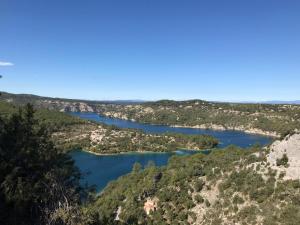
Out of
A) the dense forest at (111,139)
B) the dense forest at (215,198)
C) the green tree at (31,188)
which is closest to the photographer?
the green tree at (31,188)

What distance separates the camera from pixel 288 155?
43219 mm

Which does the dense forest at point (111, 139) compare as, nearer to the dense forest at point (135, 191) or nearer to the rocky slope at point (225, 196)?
the dense forest at point (135, 191)

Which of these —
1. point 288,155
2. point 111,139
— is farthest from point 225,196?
point 111,139

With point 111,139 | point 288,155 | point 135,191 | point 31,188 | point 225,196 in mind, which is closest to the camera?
point 31,188

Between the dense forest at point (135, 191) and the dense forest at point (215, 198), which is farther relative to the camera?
the dense forest at point (215, 198)

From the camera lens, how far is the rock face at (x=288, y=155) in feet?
129

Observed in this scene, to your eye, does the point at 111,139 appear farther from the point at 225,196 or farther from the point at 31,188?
the point at 31,188

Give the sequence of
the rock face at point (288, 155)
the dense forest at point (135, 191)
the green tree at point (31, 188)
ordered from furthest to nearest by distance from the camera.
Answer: the rock face at point (288, 155)
the dense forest at point (135, 191)
the green tree at point (31, 188)

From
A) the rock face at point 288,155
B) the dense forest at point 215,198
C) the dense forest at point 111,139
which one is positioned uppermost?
the rock face at point 288,155

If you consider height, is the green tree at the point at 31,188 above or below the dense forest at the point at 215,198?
above

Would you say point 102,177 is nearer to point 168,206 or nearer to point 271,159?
point 168,206

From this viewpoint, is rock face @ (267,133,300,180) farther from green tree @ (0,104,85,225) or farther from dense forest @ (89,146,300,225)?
green tree @ (0,104,85,225)

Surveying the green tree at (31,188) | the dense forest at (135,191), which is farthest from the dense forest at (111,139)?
the green tree at (31,188)

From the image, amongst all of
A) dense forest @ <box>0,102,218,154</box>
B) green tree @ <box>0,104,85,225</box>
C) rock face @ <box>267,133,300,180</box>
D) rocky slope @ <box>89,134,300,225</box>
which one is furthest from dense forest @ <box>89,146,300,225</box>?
dense forest @ <box>0,102,218,154</box>
